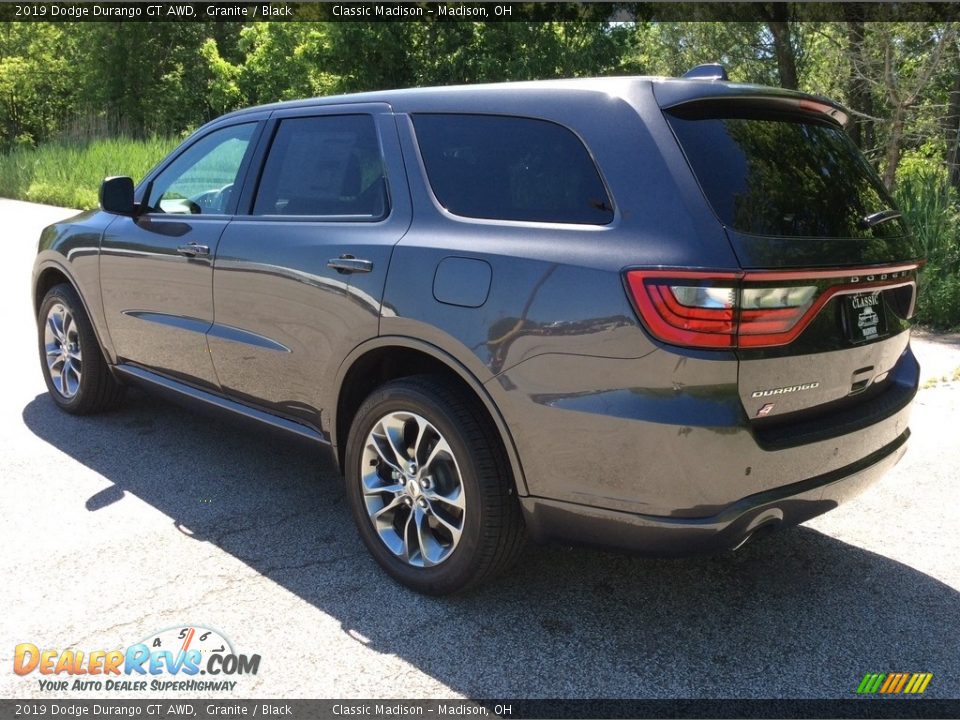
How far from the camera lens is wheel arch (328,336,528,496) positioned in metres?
3.13

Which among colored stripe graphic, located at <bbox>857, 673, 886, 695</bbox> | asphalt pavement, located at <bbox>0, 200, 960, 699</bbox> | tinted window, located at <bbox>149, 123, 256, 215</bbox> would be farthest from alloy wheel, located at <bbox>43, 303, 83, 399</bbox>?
colored stripe graphic, located at <bbox>857, 673, 886, 695</bbox>

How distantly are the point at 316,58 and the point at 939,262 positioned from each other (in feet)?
67.9

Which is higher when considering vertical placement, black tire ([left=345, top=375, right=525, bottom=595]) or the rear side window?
the rear side window

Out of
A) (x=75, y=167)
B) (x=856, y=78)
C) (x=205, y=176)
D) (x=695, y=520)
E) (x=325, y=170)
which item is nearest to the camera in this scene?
(x=695, y=520)

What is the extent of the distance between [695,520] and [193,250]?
274cm

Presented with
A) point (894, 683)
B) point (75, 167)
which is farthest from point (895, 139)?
point (75, 167)

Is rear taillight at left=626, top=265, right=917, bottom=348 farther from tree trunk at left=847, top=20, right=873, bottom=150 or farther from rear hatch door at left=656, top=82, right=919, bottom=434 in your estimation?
tree trunk at left=847, top=20, right=873, bottom=150

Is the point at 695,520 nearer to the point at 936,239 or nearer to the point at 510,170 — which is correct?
the point at 510,170

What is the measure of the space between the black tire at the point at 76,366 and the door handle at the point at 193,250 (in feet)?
4.07

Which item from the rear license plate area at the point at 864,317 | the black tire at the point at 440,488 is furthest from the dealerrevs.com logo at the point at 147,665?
the rear license plate area at the point at 864,317

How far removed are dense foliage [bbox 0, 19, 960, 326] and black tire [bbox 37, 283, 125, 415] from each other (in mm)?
6803

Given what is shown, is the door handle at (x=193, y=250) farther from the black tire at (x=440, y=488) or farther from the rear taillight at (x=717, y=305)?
the rear taillight at (x=717, y=305)

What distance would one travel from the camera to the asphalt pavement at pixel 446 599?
2988 millimetres

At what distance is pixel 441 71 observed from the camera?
25562mm
